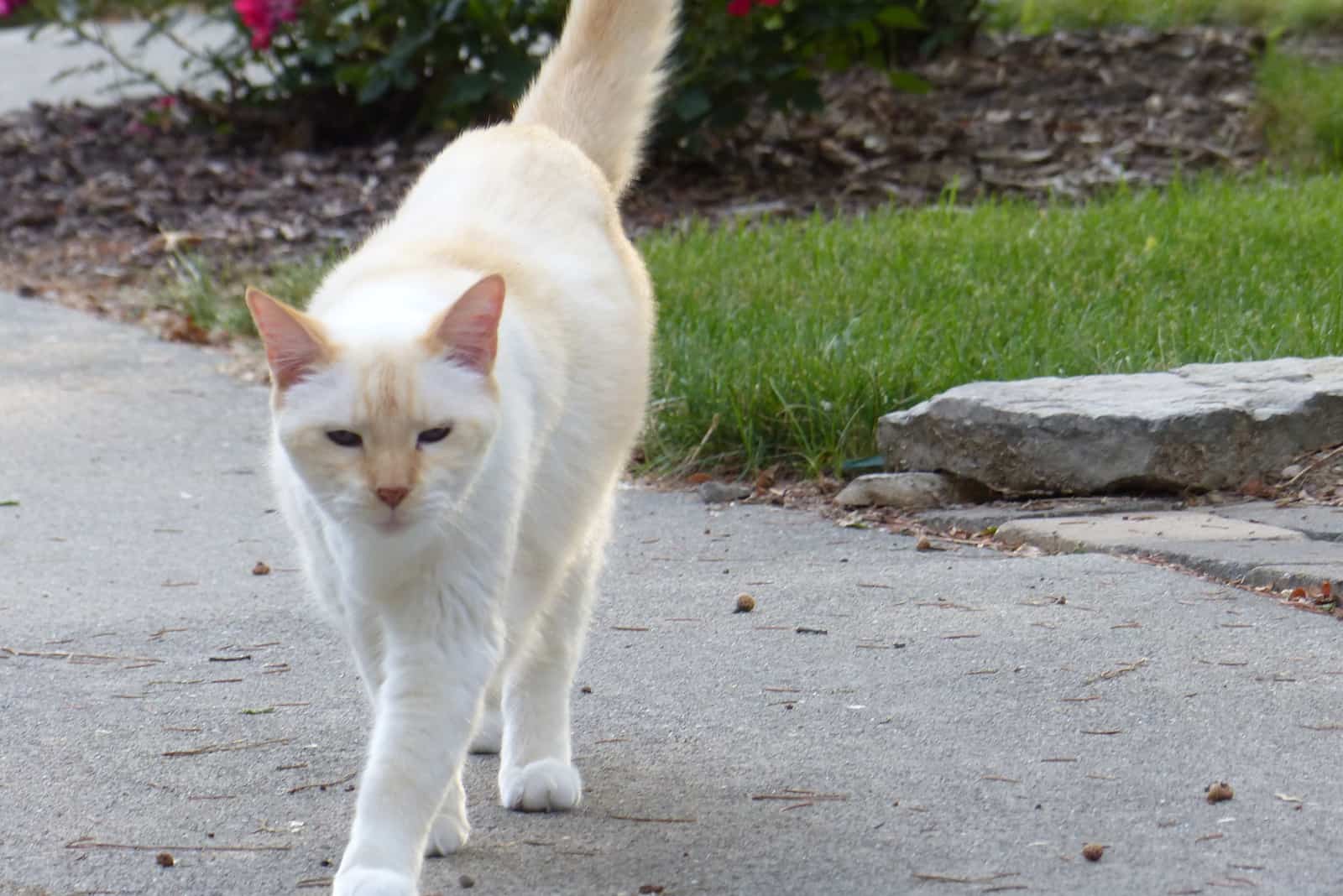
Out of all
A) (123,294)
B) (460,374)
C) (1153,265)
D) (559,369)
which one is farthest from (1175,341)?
(123,294)

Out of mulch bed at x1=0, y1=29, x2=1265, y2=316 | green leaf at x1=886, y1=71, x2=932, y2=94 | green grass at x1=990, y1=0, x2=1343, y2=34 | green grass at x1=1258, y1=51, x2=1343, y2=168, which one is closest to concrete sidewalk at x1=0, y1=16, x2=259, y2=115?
mulch bed at x1=0, y1=29, x2=1265, y2=316

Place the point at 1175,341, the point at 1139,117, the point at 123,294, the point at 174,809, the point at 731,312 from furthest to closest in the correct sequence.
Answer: the point at 1139,117 < the point at 123,294 < the point at 731,312 < the point at 1175,341 < the point at 174,809

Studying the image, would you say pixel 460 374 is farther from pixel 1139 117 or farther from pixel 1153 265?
pixel 1139 117

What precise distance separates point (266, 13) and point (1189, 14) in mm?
5347

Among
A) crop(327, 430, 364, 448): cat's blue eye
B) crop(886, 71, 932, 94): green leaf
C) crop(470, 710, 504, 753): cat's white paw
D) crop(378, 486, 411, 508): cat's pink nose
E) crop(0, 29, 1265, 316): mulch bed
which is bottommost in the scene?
crop(0, 29, 1265, 316): mulch bed

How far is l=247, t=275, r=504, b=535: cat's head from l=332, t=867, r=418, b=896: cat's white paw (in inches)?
17.7

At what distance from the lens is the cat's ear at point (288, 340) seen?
2.35 metres

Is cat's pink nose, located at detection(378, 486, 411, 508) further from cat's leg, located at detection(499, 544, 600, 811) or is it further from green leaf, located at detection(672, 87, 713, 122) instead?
green leaf, located at detection(672, 87, 713, 122)

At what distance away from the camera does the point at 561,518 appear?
2781mm

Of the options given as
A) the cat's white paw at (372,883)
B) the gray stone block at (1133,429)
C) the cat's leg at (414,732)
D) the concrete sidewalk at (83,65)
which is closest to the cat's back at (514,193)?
the cat's leg at (414,732)

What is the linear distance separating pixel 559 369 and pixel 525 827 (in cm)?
73

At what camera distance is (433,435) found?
237 cm

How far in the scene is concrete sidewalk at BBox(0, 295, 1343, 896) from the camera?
252 cm

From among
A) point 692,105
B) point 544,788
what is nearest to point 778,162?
point 692,105
